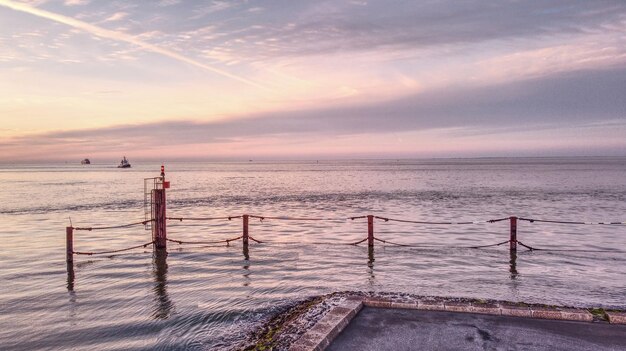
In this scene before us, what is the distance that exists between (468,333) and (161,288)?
356 inches

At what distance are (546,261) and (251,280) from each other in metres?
10.8

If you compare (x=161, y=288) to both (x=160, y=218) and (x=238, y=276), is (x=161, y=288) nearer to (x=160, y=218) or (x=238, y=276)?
(x=238, y=276)

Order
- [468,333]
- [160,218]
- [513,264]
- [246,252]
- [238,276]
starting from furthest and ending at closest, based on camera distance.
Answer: [246,252] < [160,218] < [513,264] < [238,276] < [468,333]

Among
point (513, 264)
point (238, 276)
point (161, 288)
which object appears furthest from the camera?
point (513, 264)

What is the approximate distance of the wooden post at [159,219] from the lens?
17.5 meters

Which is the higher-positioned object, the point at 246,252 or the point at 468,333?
the point at 468,333

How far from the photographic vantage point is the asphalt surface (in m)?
6.61

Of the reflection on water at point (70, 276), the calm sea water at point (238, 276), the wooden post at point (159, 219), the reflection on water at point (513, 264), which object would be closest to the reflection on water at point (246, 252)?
the calm sea water at point (238, 276)

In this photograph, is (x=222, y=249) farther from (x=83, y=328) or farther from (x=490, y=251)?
(x=490, y=251)

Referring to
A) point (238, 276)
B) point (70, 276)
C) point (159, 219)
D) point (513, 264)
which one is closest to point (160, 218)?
point (159, 219)

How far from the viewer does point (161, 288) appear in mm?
12875

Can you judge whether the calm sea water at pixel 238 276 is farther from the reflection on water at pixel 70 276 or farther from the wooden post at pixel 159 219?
the wooden post at pixel 159 219

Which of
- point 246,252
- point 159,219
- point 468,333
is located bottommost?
point 246,252

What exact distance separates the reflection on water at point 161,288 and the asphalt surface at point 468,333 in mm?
5286
